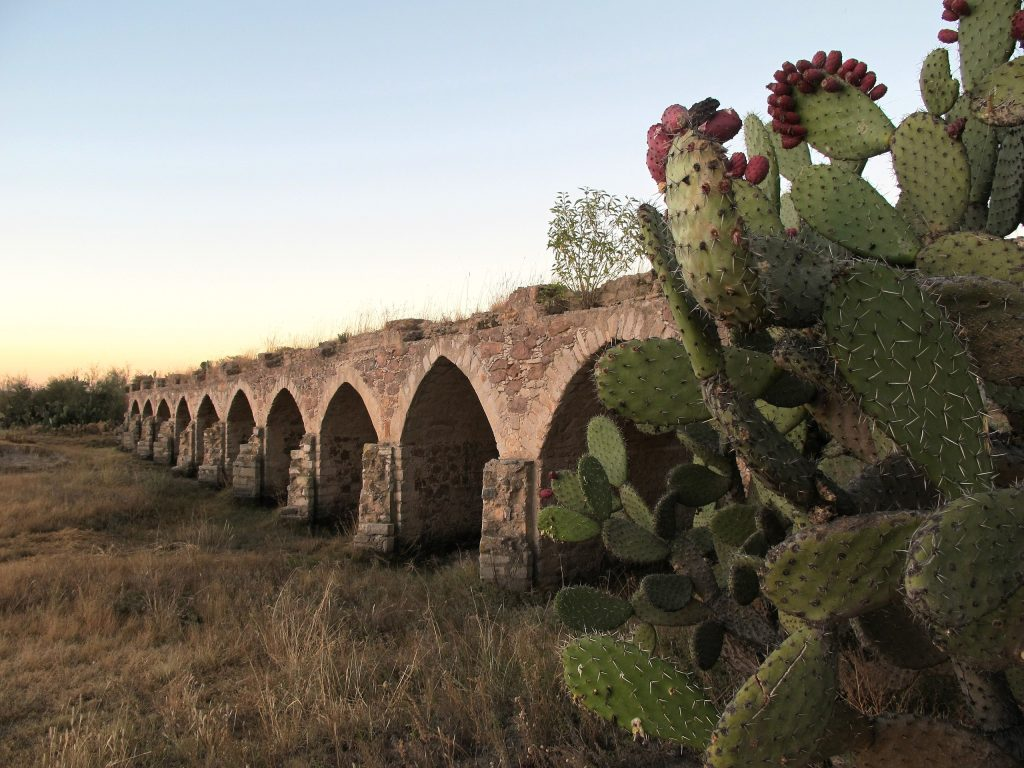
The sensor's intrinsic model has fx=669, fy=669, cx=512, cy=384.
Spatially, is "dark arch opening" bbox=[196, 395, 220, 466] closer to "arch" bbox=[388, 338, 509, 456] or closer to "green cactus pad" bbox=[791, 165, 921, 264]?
"arch" bbox=[388, 338, 509, 456]

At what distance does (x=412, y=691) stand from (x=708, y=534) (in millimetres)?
1961

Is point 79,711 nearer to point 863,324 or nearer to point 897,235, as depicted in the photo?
point 863,324

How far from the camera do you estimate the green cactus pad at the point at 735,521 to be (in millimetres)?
2869

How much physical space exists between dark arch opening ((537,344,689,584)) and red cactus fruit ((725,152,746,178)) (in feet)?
14.5

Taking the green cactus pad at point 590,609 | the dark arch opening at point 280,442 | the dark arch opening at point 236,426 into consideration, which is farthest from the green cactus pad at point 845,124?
the dark arch opening at point 236,426

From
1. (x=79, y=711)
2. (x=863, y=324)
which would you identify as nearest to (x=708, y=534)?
(x=863, y=324)

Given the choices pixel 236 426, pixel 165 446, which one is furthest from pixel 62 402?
pixel 236 426

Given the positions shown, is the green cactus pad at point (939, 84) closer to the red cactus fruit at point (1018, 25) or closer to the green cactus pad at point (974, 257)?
the red cactus fruit at point (1018, 25)

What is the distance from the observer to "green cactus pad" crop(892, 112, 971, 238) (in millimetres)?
2572

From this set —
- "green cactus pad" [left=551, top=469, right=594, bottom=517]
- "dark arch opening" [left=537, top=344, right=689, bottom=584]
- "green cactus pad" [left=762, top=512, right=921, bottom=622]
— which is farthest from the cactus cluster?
"dark arch opening" [left=537, top=344, right=689, bottom=584]

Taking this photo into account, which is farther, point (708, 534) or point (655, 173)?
point (708, 534)

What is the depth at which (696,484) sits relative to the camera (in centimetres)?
296

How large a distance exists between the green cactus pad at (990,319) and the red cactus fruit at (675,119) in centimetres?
75

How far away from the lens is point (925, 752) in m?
1.89
